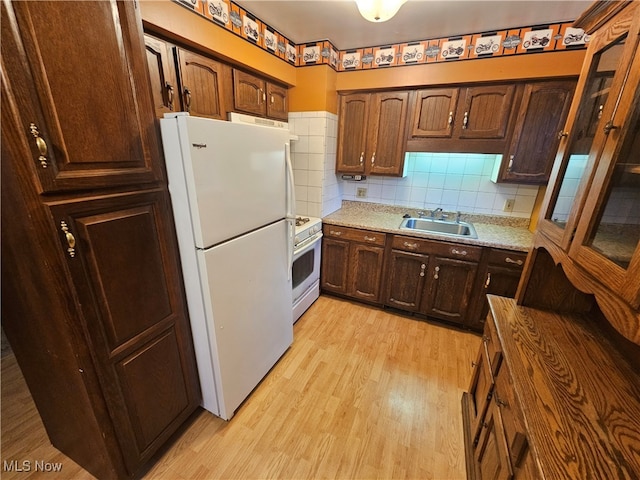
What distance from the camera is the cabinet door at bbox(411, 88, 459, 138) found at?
2.22 meters

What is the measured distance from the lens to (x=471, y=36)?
2.03m

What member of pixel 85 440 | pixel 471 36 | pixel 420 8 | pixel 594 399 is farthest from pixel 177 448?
pixel 471 36

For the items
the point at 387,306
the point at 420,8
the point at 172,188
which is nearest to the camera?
the point at 172,188

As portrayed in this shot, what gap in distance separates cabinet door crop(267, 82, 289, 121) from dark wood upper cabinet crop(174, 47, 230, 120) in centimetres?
48

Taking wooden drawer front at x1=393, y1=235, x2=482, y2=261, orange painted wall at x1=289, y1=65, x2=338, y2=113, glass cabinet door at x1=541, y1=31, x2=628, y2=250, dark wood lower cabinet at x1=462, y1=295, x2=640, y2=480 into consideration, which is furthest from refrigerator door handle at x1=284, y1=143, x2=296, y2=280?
glass cabinet door at x1=541, y1=31, x2=628, y2=250

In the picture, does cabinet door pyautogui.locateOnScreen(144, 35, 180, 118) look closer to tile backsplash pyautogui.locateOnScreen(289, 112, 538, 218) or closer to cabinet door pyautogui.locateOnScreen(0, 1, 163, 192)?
A: cabinet door pyautogui.locateOnScreen(0, 1, 163, 192)

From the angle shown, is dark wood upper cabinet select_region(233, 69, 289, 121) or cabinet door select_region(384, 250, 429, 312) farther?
cabinet door select_region(384, 250, 429, 312)

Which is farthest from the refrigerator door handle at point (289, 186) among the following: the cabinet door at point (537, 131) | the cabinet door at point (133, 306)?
the cabinet door at point (537, 131)

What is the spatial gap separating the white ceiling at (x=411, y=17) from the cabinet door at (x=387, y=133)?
0.45 meters

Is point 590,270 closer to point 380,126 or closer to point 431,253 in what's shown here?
point 431,253

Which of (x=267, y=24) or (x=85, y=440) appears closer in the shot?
(x=85, y=440)

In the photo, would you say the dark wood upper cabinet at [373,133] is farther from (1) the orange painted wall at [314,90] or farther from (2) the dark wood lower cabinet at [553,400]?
(2) the dark wood lower cabinet at [553,400]

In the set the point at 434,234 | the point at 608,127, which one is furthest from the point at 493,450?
the point at 434,234

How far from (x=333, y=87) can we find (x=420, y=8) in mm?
938
